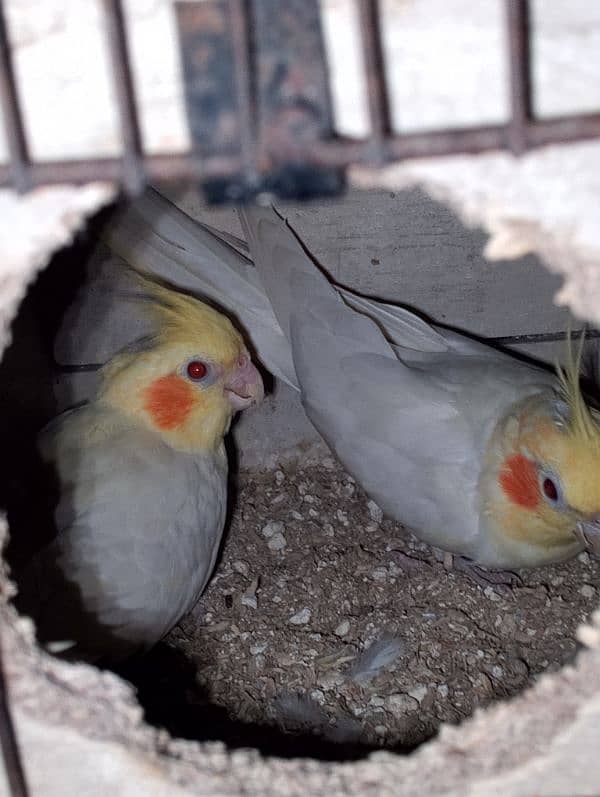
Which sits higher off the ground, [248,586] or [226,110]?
[226,110]

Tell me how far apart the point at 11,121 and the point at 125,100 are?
151mm

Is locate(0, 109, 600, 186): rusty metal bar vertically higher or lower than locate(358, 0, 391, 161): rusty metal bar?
lower

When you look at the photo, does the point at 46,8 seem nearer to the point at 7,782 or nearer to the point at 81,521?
the point at 7,782

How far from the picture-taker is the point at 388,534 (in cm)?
317

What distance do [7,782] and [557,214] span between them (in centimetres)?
119

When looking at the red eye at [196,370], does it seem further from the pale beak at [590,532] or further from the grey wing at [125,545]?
Result: the pale beak at [590,532]

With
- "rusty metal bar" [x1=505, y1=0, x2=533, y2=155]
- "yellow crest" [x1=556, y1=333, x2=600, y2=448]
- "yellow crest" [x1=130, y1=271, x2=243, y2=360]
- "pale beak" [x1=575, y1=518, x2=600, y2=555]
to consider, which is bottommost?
"pale beak" [x1=575, y1=518, x2=600, y2=555]

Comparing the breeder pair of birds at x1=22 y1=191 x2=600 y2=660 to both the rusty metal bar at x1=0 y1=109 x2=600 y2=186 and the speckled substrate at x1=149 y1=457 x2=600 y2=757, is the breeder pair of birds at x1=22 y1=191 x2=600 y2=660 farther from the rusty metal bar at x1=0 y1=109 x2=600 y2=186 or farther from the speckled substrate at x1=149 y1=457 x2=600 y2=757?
the rusty metal bar at x1=0 y1=109 x2=600 y2=186

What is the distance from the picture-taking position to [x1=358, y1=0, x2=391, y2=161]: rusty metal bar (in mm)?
1035

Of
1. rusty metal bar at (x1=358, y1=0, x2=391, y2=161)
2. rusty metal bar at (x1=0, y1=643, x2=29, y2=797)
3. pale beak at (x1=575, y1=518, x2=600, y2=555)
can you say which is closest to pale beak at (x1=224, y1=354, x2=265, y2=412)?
pale beak at (x1=575, y1=518, x2=600, y2=555)

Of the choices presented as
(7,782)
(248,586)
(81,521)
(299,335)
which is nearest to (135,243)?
(299,335)

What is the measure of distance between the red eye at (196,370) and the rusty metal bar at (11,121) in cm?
143

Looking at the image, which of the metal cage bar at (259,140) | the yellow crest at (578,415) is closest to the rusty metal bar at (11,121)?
the metal cage bar at (259,140)

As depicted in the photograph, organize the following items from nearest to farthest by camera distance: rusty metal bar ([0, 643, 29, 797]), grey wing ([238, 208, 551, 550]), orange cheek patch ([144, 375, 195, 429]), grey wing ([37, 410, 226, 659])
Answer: rusty metal bar ([0, 643, 29, 797]), grey wing ([37, 410, 226, 659]), orange cheek patch ([144, 375, 195, 429]), grey wing ([238, 208, 551, 550])
